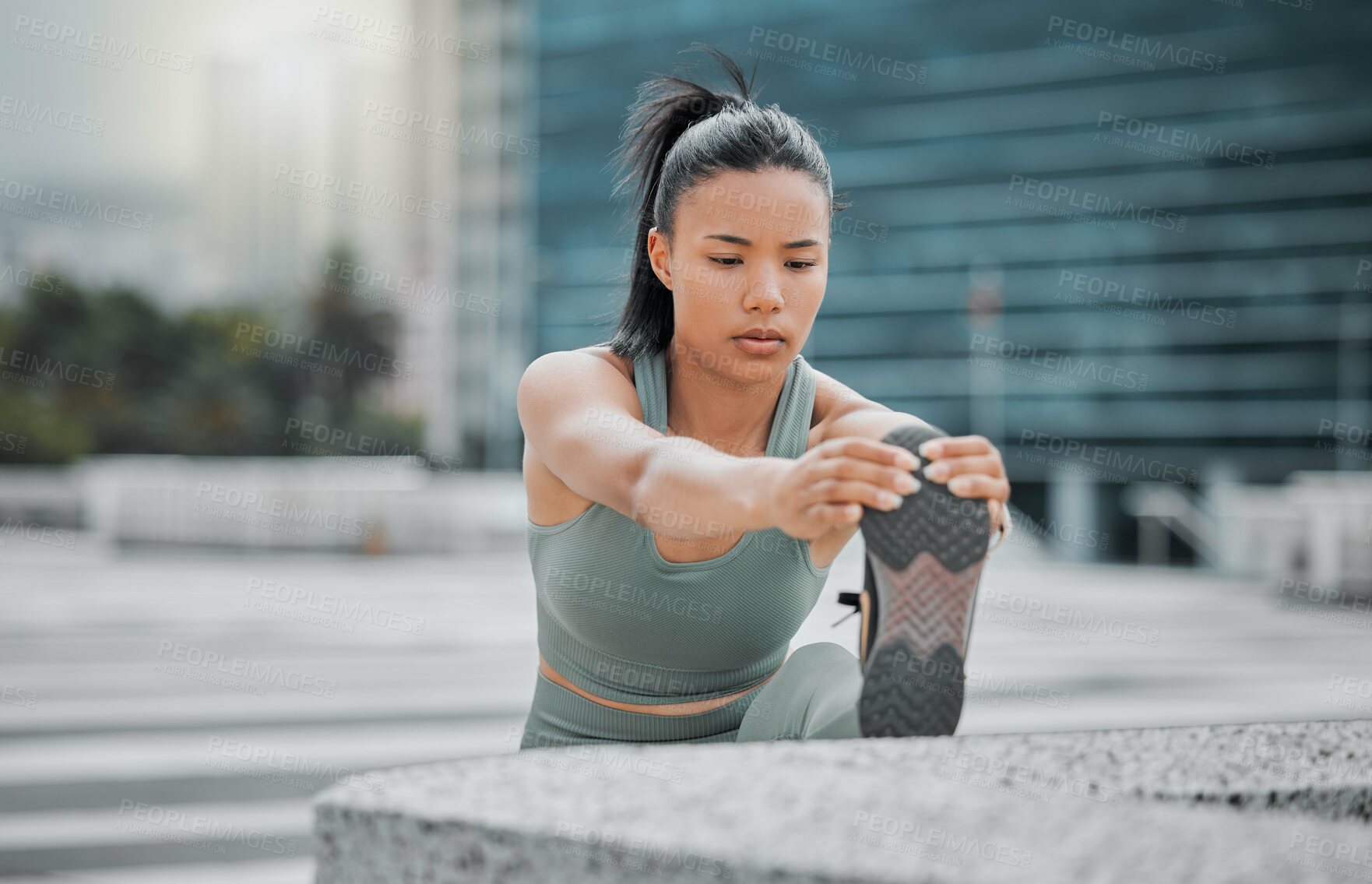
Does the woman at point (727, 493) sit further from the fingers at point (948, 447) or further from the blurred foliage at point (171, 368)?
the blurred foliage at point (171, 368)

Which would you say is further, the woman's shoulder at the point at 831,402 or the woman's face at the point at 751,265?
the woman's shoulder at the point at 831,402

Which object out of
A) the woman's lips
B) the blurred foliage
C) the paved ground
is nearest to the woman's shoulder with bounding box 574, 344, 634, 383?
the woman's lips

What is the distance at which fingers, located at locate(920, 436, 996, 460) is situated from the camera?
1558mm

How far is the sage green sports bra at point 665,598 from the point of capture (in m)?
2.05

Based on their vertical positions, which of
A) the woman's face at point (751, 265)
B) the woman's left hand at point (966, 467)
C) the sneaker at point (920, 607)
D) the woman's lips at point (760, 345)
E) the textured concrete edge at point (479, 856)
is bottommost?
the textured concrete edge at point (479, 856)

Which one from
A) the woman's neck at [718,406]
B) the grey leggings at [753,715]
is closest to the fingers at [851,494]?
the grey leggings at [753,715]

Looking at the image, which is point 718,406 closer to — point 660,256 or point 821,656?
point 660,256

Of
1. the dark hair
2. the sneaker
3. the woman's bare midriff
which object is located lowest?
the woman's bare midriff

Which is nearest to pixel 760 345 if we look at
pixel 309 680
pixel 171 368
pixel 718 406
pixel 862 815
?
pixel 718 406

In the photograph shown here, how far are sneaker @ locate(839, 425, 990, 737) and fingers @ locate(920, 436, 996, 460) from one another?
1 cm

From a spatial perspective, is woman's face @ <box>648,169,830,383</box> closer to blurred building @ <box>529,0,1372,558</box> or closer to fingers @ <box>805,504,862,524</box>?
fingers @ <box>805,504,862,524</box>

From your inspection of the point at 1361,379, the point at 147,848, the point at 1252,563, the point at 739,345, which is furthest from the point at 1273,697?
the point at 1361,379

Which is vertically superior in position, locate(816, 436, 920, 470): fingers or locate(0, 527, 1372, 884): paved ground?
locate(816, 436, 920, 470): fingers

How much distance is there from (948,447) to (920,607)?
0.20 m
